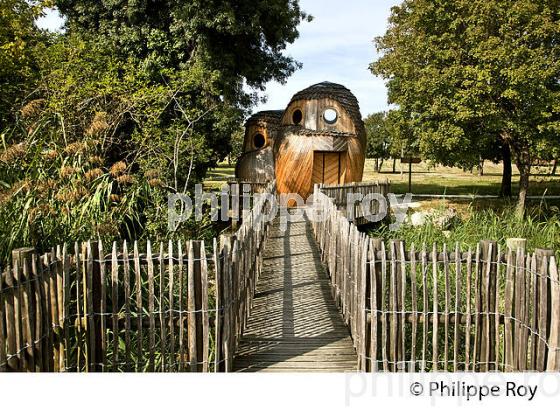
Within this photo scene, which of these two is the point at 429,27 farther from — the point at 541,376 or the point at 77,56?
the point at 541,376

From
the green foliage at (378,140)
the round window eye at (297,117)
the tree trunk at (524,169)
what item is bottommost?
the tree trunk at (524,169)

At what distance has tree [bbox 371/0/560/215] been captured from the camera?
16.1 m

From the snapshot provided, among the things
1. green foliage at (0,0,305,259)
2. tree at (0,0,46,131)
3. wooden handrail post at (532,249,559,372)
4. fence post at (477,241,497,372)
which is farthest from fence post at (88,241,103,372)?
tree at (0,0,46,131)

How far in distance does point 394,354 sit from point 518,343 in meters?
1.22

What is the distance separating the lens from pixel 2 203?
6141 millimetres

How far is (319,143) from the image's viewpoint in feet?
64.8

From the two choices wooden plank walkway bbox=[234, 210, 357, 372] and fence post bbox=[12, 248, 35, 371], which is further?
wooden plank walkway bbox=[234, 210, 357, 372]

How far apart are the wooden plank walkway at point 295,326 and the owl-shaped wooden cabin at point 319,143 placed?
1018cm

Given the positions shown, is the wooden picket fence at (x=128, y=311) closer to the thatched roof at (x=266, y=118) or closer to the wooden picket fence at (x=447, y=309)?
the wooden picket fence at (x=447, y=309)

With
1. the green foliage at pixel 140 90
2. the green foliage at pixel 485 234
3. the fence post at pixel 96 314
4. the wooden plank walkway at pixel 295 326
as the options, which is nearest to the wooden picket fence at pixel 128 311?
the fence post at pixel 96 314

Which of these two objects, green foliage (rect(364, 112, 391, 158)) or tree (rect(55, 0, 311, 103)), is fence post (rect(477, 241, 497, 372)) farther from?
green foliage (rect(364, 112, 391, 158))

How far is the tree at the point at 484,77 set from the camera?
16.1 metres

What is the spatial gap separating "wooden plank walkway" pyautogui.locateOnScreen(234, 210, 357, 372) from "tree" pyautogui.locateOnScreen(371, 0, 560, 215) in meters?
10.0

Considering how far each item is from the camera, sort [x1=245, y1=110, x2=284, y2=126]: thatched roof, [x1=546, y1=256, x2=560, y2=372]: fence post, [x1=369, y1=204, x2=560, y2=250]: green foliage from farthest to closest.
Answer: [x1=245, y1=110, x2=284, y2=126]: thatched roof, [x1=369, y1=204, x2=560, y2=250]: green foliage, [x1=546, y1=256, x2=560, y2=372]: fence post
